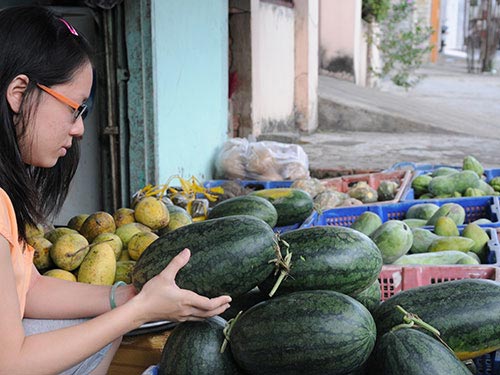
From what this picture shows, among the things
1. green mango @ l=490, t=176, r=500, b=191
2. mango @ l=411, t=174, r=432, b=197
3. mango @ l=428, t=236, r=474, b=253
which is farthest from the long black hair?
green mango @ l=490, t=176, r=500, b=191

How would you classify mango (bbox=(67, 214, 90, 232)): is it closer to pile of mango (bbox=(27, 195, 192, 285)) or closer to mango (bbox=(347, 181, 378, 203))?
pile of mango (bbox=(27, 195, 192, 285))

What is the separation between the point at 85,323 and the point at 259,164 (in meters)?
Result: 3.88

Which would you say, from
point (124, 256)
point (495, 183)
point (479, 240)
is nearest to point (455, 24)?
point (495, 183)

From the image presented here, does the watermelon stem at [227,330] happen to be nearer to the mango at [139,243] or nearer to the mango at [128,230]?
the mango at [139,243]

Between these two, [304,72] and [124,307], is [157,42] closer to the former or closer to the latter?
[124,307]

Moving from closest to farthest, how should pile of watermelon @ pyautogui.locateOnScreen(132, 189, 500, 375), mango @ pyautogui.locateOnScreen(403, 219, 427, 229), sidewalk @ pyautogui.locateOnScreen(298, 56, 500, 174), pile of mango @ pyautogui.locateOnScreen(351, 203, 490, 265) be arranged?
pile of watermelon @ pyautogui.locateOnScreen(132, 189, 500, 375) < pile of mango @ pyautogui.locateOnScreen(351, 203, 490, 265) < mango @ pyautogui.locateOnScreen(403, 219, 427, 229) < sidewalk @ pyautogui.locateOnScreen(298, 56, 500, 174)

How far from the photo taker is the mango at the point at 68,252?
2.85 metres

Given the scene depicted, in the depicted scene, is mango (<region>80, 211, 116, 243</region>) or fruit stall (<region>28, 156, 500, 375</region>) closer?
fruit stall (<region>28, 156, 500, 375</region>)

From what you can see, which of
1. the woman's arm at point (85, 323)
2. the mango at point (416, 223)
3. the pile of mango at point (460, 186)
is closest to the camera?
the woman's arm at point (85, 323)

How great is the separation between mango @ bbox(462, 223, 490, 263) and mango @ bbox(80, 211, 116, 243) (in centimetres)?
172

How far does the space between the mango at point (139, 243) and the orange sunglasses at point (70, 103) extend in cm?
109

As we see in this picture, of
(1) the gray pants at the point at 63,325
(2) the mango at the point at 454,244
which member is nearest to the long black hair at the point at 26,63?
(1) the gray pants at the point at 63,325

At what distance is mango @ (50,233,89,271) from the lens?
285 centimetres

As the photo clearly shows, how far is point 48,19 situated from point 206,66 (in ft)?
12.3
